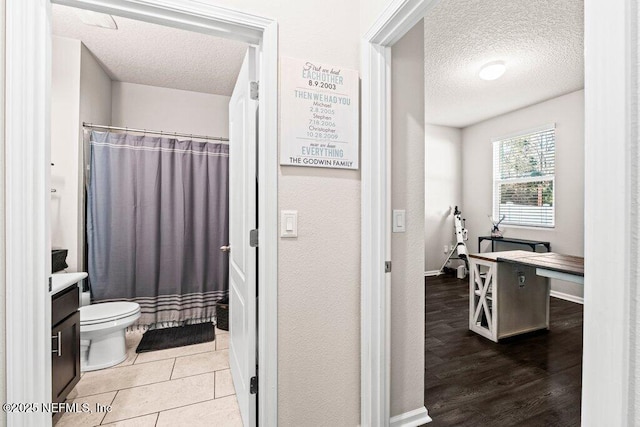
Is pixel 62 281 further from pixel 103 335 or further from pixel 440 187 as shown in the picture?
pixel 440 187

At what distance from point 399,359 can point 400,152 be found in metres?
1.11

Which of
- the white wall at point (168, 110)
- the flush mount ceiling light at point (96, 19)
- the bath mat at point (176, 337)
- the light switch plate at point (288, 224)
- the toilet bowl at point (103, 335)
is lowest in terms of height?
the bath mat at point (176, 337)

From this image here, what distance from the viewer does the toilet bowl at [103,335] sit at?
2.10 metres

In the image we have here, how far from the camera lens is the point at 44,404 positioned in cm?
105

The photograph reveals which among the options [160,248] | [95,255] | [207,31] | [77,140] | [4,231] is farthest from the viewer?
[160,248]

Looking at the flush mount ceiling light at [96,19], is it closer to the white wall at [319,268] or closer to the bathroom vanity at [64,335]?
the white wall at [319,268]

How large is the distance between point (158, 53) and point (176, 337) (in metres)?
2.68

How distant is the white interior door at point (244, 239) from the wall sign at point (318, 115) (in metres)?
0.21

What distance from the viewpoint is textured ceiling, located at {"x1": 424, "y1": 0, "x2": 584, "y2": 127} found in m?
2.23

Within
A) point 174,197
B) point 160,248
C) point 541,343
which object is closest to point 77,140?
point 174,197

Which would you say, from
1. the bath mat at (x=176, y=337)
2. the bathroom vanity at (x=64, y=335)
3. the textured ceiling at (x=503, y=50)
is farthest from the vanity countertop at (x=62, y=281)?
the textured ceiling at (x=503, y=50)

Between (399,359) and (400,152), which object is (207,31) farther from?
(399,359)

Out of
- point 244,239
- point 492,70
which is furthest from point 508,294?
point 244,239

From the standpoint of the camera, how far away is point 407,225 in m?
1.55
